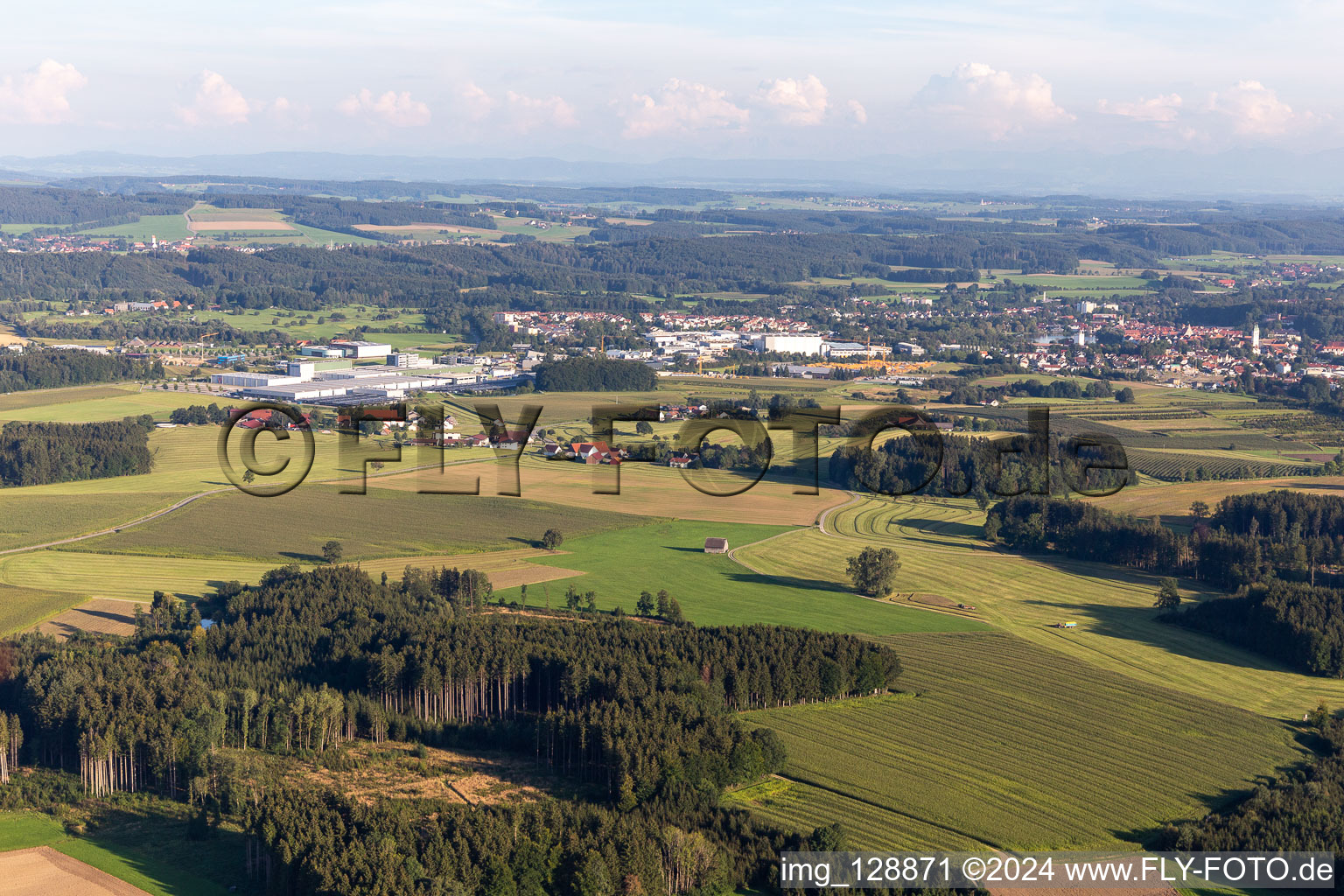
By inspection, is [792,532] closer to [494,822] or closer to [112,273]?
[494,822]

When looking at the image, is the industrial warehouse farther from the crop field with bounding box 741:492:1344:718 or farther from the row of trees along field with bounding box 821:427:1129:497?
the crop field with bounding box 741:492:1344:718

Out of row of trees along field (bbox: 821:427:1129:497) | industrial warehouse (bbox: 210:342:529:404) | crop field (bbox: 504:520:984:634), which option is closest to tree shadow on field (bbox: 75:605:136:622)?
crop field (bbox: 504:520:984:634)

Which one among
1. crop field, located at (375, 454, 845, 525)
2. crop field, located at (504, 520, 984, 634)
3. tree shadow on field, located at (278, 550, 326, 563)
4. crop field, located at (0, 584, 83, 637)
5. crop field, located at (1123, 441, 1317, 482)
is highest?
crop field, located at (1123, 441, 1317, 482)

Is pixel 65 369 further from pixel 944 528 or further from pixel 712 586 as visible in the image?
pixel 944 528

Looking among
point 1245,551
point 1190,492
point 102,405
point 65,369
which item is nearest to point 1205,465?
point 1190,492

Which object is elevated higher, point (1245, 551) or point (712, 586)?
point (1245, 551)

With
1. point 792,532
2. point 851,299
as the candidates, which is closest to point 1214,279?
point 851,299
